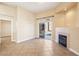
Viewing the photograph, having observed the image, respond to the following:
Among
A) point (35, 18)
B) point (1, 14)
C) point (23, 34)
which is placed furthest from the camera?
point (35, 18)

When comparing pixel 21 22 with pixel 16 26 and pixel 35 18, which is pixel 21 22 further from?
pixel 35 18

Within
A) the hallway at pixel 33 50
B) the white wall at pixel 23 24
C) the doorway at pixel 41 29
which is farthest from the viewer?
the doorway at pixel 41 29

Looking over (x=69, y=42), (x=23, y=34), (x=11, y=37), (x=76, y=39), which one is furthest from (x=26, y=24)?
(x=76, y=39)

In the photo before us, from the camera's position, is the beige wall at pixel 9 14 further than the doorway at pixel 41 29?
No

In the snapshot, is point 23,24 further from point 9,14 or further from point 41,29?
point 41,29

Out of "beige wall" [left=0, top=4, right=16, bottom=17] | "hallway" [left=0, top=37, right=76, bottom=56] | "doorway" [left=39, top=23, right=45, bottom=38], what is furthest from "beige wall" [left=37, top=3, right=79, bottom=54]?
"beige wall" [left=0, top=4, right=16, bottom=17]

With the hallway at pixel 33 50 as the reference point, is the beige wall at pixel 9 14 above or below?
above

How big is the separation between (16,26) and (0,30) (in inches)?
89.2

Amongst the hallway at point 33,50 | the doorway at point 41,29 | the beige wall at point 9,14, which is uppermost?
the beige wall at point 9,14

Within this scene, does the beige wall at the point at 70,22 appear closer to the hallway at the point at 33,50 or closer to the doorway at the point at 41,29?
the hallway at the point at 33,50

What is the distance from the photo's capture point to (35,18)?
1052cm

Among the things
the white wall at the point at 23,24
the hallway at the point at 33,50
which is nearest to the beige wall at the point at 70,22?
the hallway at the point at 33,50

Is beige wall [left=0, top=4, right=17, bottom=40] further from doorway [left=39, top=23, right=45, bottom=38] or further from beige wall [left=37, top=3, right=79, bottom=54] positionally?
doorway [left=39, top=23, right=45, bottom=38]

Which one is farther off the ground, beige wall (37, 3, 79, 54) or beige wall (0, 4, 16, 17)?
beige wall (0, 4, 16, 17)
